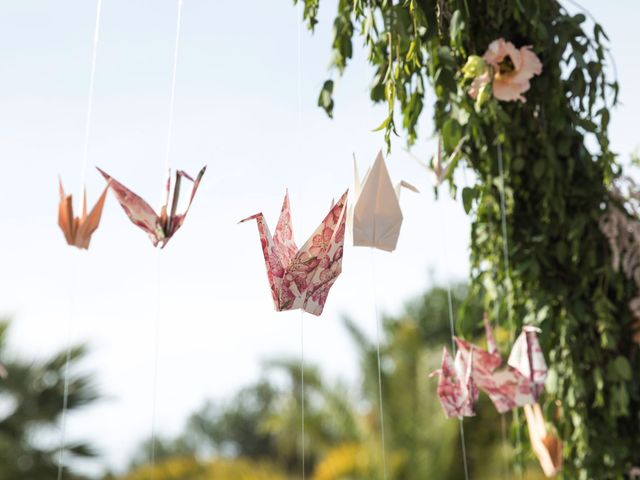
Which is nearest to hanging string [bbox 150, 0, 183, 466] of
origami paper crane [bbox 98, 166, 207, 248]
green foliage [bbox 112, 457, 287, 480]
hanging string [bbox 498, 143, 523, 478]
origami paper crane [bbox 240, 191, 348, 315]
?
origami paper crane [bbox 98, 166, 207, 248]

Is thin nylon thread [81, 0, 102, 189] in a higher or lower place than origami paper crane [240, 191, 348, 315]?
higher

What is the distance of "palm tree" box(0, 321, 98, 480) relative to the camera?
4.26 meters

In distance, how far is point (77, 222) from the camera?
4.01 ft

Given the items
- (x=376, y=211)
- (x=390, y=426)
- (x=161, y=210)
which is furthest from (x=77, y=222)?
(x=390, y=426)

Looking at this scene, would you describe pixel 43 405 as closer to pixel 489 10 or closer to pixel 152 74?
pixel 152 74

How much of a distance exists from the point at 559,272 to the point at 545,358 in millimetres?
177

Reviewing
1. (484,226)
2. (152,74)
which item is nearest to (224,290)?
(152,74)

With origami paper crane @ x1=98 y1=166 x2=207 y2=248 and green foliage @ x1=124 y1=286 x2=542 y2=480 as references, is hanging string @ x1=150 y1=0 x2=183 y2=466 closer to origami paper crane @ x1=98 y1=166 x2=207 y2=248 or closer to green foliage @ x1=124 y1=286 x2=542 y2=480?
origami paper crane @ x1=98 y1=166 x2=207 y2=248

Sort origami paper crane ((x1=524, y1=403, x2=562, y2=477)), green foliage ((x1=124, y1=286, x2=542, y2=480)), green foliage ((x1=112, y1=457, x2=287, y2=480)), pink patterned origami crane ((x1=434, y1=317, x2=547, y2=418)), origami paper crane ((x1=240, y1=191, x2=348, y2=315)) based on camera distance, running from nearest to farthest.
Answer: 1. origami paper crane ((x1=240, y1=191, x2=348, y2=315))
2. pink patterned origami crane ((x1=434, y1=317, x2=547, y2=418))
3. origami paper crane ((x1=524, y1=403, x2=562, y2=477))
4. green foliage ((x1=124, y1=286, x2=542, y2=480))
5. green foliage ((x1=112, y1=457, x2=287, y2=480))

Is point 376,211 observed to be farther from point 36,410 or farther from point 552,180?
point 36,410

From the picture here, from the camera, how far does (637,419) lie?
5.22 ft

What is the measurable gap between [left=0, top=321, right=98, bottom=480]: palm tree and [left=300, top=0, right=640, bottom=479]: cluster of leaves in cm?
337

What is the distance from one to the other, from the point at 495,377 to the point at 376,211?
1.34 ft

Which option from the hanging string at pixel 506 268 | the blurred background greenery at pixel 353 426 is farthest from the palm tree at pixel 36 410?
the hanging string at pixel 506 268
